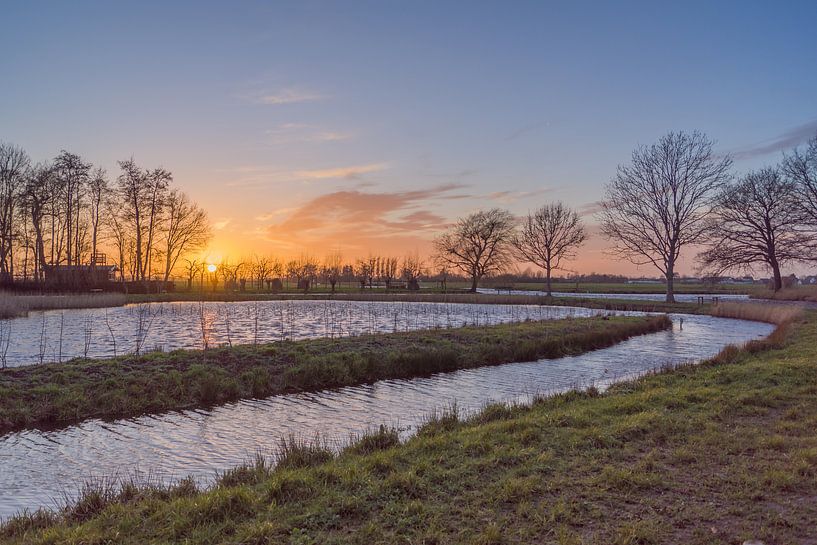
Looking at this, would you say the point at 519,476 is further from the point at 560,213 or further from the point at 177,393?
the point at 560,213

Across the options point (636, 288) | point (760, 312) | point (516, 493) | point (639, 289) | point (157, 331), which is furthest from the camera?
point (636, 288)

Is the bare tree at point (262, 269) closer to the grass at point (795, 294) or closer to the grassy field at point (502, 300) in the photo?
the grassy field at point (502, 300)

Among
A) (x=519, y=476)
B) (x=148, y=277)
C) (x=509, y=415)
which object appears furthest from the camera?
(x=148, y=277)

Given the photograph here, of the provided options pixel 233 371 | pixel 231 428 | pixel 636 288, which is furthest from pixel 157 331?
pixel 636 288

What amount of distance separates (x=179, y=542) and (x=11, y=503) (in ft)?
11.6

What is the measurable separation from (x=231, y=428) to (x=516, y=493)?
6484mm

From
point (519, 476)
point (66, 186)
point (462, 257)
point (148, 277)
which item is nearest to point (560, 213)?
point (462, 257)

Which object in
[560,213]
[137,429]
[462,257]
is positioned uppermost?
[560,213]

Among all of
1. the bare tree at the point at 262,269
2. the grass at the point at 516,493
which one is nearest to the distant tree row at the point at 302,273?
the bare tree at the point at 262,269

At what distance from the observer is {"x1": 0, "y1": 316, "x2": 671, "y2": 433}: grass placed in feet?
36.2

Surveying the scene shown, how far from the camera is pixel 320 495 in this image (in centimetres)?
566

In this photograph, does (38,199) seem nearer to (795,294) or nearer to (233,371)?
(233,371)

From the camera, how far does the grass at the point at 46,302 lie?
29247mm

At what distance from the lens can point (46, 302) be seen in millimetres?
35312
